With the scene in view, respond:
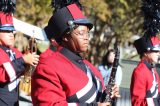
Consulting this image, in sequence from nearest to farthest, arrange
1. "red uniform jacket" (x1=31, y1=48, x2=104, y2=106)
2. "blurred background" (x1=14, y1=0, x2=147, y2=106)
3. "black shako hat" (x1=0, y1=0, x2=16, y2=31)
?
"red uniform jacket" (x1=31, y1=48, x2=104, y2=106) → "black shako hat" (x1=0, y1=0, x2=16, y2=31) → "blurred background" (x1=14, y1=0, x2=147, y2=106)

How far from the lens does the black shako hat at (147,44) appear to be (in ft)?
23.0

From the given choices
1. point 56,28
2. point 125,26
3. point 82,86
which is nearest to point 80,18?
point 56,28

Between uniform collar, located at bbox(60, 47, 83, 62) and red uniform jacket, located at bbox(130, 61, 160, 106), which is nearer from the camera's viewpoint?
uniform collar, located at bbox(60, 47, 83, 62)

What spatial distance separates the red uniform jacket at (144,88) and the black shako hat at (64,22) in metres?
2.36

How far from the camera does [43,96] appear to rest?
4.10 m

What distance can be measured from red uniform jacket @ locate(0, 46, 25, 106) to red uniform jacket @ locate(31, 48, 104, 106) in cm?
194

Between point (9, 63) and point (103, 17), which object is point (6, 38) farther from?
point (103, 17)

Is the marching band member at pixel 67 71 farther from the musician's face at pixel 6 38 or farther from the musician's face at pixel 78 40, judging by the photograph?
the musician's face at pixel 6 38

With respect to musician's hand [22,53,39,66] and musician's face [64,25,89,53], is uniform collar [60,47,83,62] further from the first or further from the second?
musician's hand [22,53,39,66]

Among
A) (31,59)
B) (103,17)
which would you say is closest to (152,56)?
(31,59)

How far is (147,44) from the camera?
23.4 ft

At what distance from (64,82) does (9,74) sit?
219cm

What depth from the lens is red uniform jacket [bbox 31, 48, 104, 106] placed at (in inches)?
162

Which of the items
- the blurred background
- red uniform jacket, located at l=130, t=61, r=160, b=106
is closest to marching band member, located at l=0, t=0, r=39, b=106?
red uniform jacket, located at l=130, t=61, r=160, b=106
